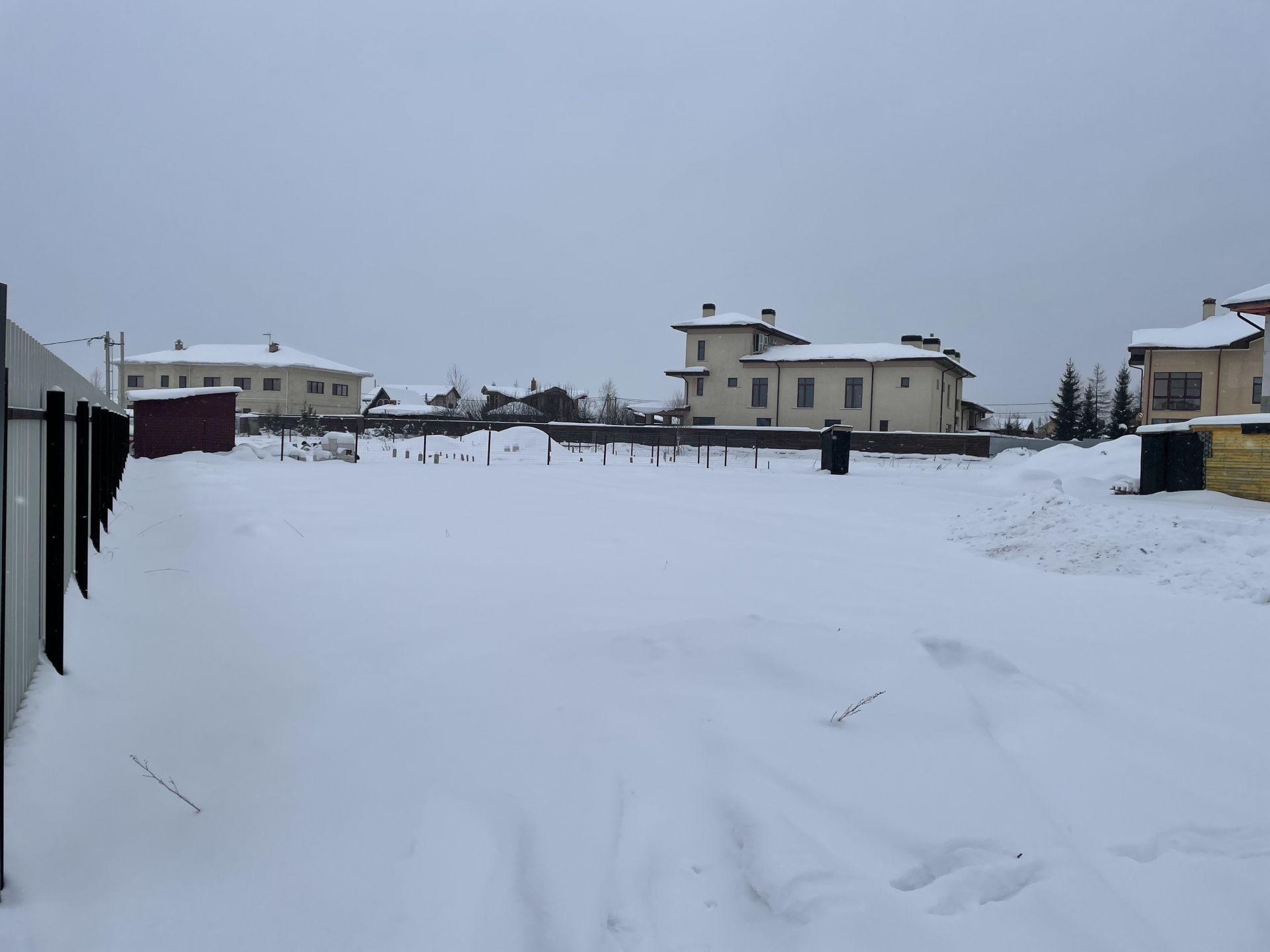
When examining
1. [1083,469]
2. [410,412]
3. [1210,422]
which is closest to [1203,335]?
[1083,469]

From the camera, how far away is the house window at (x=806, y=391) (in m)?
47.9

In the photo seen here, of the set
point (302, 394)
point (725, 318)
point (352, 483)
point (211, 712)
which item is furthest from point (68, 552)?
point (302, 394)

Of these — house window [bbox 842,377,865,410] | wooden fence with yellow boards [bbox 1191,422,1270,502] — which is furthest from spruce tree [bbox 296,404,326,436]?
wooden fence with yellow boards [bbox 1191,422,1270,502]

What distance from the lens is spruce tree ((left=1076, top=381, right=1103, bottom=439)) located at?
56.5m

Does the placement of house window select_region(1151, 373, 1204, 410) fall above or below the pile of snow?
above

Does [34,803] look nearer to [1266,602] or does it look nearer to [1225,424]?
[1266,602]

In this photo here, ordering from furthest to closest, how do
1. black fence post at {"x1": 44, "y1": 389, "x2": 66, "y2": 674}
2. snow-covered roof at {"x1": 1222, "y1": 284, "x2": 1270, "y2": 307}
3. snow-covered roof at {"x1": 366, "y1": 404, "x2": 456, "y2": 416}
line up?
snow-covered roof at {"x1": 366, "y1": 404, "x2": 456, "y2": 416} → snow-covered roof at {"x1": 1222, "y1": 284, "x2": 1270, "y2": 307} → black fence post at {"x1": 44, "y1": 389, "x2": 66, "y2": 674}

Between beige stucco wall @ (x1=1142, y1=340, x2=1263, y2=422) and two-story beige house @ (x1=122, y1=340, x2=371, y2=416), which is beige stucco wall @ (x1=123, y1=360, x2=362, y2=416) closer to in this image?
two-story beige house @ (x1=122, y1=340, x2=371, y2=416)

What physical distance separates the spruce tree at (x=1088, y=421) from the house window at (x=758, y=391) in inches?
837

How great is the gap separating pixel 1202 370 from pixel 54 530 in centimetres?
4489

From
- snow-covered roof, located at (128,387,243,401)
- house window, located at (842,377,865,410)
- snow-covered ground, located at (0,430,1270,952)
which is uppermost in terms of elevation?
house window, located at (842,377,865,410)

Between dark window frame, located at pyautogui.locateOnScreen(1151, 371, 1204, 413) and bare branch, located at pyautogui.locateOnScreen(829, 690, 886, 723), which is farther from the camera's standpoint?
dark window frame, located at pyautogui.locateOnScreen(1151, 371, 1204, 413)

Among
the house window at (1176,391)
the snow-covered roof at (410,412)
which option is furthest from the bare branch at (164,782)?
the snow-covered roof at (410,412)

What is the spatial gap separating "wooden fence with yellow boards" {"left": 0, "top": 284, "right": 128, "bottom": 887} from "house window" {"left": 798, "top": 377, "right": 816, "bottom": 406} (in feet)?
148
